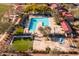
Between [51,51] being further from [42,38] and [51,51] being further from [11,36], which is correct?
[11,36]

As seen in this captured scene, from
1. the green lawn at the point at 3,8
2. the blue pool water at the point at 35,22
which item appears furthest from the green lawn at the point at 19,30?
the green lawn at the point at 3,8

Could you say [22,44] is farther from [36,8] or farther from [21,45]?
[36,8]

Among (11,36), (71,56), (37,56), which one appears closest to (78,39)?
(71,56)

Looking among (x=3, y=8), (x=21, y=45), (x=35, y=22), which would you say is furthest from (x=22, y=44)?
(x=3, y=8)

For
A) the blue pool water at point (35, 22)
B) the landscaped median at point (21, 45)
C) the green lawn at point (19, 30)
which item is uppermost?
the blue pool water at point (35, 22)

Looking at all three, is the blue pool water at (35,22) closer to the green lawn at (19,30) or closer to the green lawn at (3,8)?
the green lawn at (19,30)

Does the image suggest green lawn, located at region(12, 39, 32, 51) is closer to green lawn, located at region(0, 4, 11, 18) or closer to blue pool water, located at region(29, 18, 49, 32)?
blue pool water, located at region(29, 18, 49, 32)

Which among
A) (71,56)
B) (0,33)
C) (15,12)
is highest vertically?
(15,12)

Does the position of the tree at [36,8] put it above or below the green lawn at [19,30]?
above
